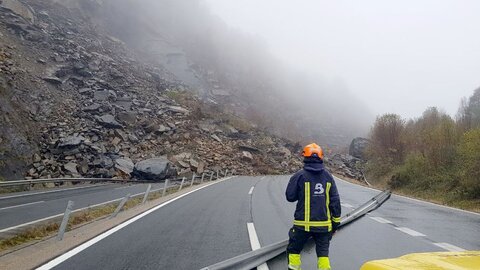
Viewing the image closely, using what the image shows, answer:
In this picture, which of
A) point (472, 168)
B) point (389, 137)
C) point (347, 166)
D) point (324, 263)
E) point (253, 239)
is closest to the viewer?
point (324, 263)

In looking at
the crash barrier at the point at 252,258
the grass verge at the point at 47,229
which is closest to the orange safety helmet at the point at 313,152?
the crash barrier at the point at 252,258

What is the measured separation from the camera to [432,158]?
28.1 m

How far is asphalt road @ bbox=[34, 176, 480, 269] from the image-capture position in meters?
6.64

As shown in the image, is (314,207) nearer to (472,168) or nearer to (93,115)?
(472,168)

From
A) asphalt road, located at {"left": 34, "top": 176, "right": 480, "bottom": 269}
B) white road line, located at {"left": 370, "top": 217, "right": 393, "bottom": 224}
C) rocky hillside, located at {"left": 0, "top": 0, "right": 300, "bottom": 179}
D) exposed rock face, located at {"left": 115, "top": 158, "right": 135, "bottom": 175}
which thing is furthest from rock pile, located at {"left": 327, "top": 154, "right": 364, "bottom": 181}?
asphalt road, located at {"left": 34, "top": 176, "right": 480, "bottom": 269}

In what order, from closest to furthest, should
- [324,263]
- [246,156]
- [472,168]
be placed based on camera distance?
[324,263] < [472,168] < [246,156]

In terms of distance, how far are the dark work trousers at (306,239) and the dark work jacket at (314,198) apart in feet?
0.27

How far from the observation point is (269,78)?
374ft

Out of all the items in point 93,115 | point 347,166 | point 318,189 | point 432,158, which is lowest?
point 347,166

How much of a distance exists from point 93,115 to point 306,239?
38.1 metres

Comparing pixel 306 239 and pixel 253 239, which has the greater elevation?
pixel 306 239

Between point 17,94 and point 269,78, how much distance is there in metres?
86.1

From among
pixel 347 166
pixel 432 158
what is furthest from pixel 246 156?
pixel 432 158

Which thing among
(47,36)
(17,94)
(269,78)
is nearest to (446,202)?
(17,94)
